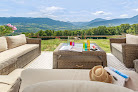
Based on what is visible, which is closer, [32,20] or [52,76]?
[52,76]

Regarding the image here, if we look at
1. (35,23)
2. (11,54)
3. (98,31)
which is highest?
(35,23)

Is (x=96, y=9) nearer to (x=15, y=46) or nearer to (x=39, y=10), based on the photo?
(x=39, y=10)

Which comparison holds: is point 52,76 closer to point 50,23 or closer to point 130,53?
point 130,53

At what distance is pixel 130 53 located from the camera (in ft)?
8.23

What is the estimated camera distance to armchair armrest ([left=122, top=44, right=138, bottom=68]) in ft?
8.20

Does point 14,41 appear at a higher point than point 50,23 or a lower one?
lower

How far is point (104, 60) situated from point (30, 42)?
2501mm

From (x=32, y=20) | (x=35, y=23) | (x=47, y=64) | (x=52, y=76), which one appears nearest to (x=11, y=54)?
(x=47, y=64)

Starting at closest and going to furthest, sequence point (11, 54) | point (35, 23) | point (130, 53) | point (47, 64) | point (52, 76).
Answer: point (52, 76), point (11, 54), point (130, 53), point (47, 64), point (35, 23)

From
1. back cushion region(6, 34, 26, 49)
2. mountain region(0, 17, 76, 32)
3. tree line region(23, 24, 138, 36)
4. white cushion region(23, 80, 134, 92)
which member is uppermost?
mountain region(0, 17, 76, 32)

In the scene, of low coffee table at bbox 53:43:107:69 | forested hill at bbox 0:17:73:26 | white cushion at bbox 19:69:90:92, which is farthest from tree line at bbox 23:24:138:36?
white cushion at bbox 19:69:90:92

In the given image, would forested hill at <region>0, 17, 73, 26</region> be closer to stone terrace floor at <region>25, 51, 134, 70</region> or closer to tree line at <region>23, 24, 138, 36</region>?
tree line at <region>23, 24, 138, 36</region>

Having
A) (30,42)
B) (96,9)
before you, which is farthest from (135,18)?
(30,42)

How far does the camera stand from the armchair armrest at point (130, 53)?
2.50 meters
